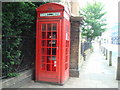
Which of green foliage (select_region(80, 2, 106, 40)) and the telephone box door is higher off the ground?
green foliage (select_region(80, 2, 106, 40))

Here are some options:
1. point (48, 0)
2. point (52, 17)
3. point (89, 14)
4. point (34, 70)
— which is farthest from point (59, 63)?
point (89, 14)

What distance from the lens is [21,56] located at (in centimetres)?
454

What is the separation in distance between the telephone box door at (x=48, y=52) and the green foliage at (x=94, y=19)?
14.2 meters

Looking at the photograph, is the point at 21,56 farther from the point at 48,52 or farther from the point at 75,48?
the point at 75,48

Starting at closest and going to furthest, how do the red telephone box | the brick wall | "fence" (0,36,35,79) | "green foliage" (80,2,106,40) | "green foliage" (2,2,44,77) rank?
"green foliage" (2,2,44,77) → "fence" (0,36,35,79) → the red telephone box → the brick wall → "green foliage" (80,2,106,40)

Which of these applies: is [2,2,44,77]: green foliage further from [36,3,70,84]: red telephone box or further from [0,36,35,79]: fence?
[36,3,70,84]: red telephone box

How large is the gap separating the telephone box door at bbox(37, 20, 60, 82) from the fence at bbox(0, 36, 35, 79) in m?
0.57

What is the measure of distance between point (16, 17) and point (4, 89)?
205 centimetres

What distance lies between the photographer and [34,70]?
489cm

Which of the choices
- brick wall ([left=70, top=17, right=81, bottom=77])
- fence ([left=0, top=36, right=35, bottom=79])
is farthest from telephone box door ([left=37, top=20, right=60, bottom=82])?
brick wall ([left=70, top=17, right=81, bottom=77])

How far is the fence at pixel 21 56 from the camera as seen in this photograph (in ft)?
12.1

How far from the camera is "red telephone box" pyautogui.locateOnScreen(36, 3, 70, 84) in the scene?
13.9ft

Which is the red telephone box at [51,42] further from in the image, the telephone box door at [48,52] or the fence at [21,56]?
the fence at [21,56]

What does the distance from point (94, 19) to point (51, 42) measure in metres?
15.0
